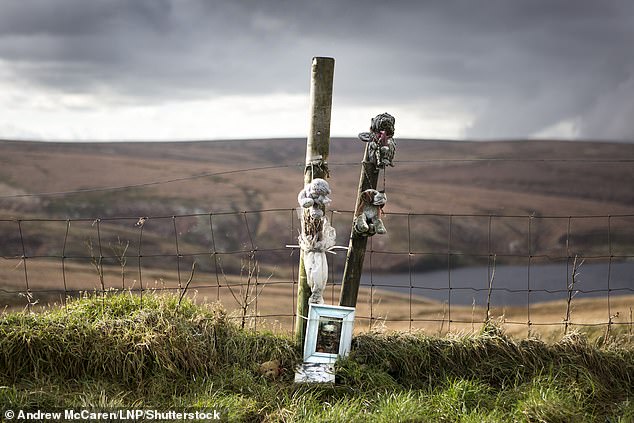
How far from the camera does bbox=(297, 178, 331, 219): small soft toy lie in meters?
4.79

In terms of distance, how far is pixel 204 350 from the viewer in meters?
4.86

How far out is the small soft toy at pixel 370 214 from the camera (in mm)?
4852

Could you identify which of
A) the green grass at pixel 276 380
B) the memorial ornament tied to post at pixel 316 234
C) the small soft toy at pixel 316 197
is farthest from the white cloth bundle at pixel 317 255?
the green grass at pixel 276 380

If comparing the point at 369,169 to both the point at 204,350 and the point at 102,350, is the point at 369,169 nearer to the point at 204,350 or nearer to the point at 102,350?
the point at 204,350

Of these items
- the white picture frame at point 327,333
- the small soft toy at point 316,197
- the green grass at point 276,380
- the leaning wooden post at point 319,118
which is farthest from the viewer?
the leaning wooden post at point 319,118

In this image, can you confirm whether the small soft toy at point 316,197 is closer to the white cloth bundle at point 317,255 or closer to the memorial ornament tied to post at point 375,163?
the white cloth bundle at point 317,255

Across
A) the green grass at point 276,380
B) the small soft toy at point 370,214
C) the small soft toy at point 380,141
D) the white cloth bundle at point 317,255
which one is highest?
the small soft toy at point 380,141

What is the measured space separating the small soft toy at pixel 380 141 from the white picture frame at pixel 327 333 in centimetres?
116

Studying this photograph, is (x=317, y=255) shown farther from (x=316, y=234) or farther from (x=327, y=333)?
(x=327, y=333)

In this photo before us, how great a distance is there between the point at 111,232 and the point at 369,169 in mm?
14529

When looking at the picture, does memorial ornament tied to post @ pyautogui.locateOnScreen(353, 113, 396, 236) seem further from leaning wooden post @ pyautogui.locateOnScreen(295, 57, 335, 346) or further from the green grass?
the green grass

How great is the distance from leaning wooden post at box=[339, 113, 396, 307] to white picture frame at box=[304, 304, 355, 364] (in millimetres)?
149

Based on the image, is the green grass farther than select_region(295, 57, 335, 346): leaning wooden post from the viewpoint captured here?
No

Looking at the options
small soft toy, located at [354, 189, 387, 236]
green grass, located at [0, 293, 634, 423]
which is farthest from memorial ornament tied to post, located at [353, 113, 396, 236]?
green grass, located at [0, 293, 634, 423]
